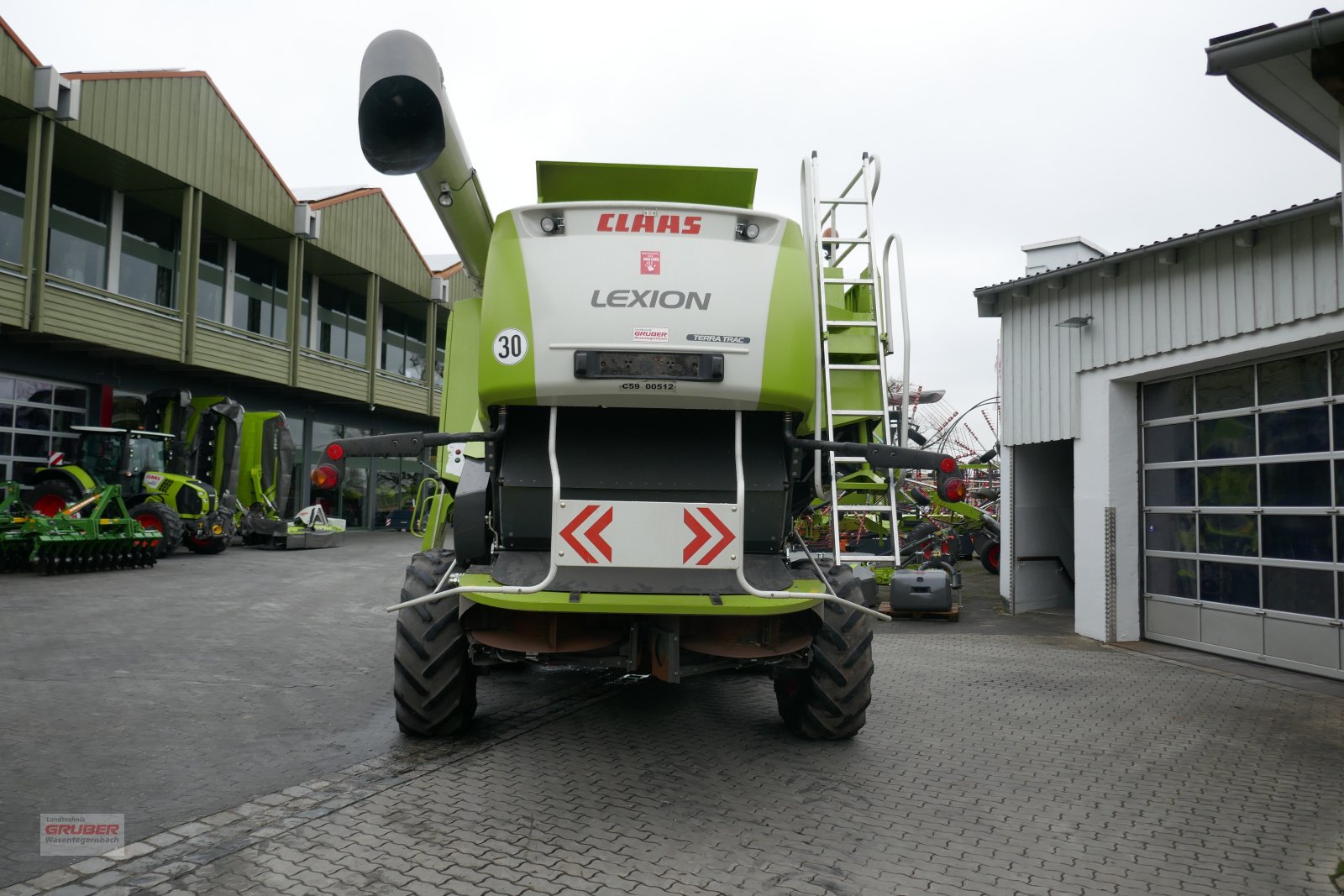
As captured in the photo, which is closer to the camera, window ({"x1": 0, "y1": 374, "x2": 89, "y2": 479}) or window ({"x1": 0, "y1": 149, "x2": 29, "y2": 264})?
window ({"x1": 0, "y1": 374, "x2": 89, "y2": 479})

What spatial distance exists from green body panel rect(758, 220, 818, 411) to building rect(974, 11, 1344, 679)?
5273 millimetres

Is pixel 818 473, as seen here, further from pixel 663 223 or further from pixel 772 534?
pixel 663 223

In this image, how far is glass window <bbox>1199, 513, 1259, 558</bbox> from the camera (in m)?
8.60

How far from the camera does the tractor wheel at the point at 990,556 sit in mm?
17281

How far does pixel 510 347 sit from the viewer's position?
450 centimetres

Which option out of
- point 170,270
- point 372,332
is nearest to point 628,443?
point 170,270

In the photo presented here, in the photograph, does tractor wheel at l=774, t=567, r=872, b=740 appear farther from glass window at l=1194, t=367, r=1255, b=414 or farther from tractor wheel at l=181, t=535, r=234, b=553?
tractor wheel at l=181, t=535, r=234, b=553

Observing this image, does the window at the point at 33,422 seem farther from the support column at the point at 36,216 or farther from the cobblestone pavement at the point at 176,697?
the cobblestone pavement at the point at 176,697

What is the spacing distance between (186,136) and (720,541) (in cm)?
2078

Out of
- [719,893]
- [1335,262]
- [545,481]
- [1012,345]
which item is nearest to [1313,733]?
[1335,262]

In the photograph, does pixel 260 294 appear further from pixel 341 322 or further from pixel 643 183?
pixel 643 183

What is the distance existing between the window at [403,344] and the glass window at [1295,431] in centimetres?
2722

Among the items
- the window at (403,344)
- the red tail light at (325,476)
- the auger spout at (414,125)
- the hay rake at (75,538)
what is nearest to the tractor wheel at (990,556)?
the auger spout at (414,125)

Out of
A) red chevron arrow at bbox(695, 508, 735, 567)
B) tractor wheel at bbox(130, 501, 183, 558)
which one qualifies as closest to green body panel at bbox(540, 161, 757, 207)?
red chevron arrow at bbox(695, 508, 735, 567)
